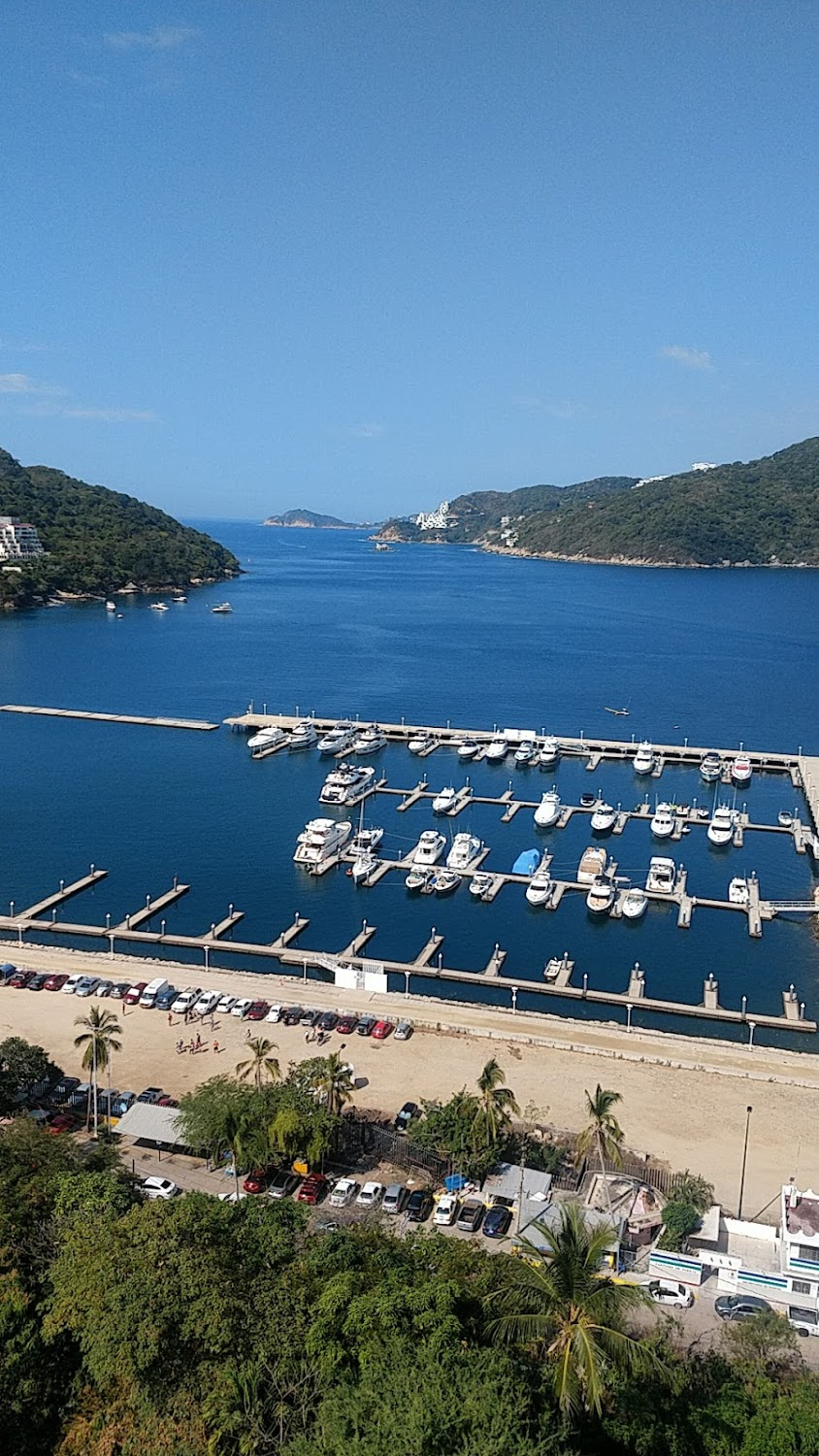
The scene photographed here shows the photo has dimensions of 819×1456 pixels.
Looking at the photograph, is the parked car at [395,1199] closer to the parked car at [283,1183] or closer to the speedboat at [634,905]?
the parked car at [283,1183]

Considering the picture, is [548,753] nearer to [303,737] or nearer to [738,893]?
[303,737]

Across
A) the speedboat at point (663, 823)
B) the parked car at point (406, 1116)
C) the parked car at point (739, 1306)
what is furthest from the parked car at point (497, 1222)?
the speedboat at point (663, 823)

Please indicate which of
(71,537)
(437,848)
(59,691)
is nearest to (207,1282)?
(437,848)

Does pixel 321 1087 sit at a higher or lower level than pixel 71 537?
lower

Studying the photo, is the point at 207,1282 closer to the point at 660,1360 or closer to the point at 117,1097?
the point at 660,1360

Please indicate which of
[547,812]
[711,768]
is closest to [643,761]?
[711,768]
